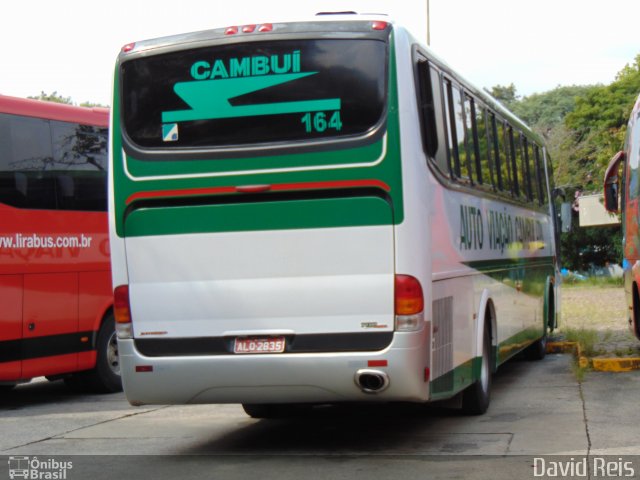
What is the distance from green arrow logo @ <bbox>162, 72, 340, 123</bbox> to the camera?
345 inches

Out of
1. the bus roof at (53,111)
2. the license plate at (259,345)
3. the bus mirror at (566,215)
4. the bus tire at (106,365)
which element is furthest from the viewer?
the bus mirror at (566,215)

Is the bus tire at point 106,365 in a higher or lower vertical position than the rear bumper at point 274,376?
lower

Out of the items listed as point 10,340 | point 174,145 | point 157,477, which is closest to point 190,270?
point 174,145

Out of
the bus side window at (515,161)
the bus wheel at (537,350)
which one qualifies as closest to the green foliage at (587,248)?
the bus wheel at (537,350)

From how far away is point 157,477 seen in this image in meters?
8.23

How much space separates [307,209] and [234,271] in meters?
0.77

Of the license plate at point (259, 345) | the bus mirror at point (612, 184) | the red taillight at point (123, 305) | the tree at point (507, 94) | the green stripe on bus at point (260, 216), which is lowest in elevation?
the license plate at point (259, 345)

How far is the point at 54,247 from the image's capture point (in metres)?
13.8

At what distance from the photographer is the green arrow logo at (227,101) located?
28.7 feet

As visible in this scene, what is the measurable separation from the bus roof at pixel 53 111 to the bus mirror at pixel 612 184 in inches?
290

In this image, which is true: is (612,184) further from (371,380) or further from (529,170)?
(371,380)

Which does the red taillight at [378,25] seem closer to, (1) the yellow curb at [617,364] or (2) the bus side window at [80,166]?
(2) the bus side window at [80,166]

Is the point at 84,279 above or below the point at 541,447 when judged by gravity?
above

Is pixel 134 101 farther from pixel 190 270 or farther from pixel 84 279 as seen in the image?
pixel 84 279
